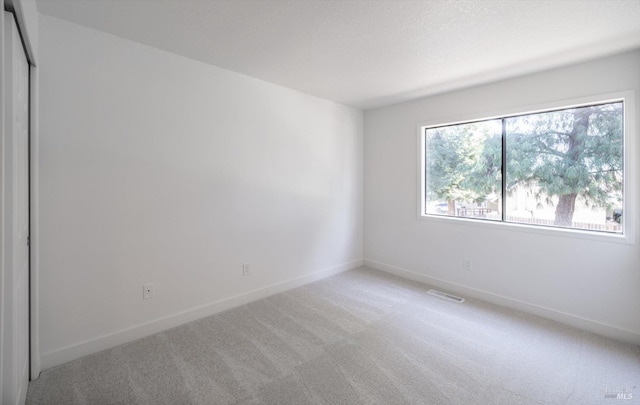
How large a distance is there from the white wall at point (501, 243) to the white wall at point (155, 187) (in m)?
1.16

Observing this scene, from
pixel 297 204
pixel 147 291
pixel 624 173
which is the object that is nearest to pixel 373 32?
pixel 297 204

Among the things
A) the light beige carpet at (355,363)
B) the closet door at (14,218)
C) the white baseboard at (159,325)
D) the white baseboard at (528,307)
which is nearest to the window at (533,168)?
the white baseboard at (528,307)

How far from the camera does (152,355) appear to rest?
7.15ft

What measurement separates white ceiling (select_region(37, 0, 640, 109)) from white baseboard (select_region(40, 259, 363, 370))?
232cm

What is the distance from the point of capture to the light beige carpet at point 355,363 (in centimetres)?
179

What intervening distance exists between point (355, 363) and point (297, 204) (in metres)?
1.96

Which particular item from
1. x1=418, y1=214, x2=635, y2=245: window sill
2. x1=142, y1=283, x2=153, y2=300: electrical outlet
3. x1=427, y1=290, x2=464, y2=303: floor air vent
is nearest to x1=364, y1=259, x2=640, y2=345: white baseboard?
x1=427, y1=290, x2=464, y2=303: floor air vent

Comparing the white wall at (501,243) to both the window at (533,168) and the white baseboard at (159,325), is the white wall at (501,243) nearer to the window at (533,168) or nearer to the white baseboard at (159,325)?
the window at (533,168)

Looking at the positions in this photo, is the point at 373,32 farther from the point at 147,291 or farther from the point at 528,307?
the point at 528,307

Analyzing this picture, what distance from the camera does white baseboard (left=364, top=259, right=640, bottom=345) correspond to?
8.04 ft

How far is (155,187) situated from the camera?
8.11 feet

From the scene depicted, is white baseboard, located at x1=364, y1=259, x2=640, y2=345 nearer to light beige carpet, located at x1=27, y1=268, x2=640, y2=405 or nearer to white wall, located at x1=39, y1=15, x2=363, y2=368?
light beige carpet, located at x1=27, y1=268, x2=640, y2=405

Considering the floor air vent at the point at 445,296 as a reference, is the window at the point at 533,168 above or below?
above

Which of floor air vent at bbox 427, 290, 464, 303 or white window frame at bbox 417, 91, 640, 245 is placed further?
floor air vent at bbox 427, 290, 464, 303
